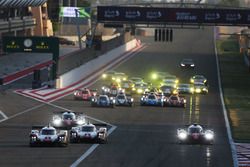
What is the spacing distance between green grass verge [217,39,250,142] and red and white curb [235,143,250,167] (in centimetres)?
214

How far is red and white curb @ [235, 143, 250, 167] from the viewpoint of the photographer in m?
40.2

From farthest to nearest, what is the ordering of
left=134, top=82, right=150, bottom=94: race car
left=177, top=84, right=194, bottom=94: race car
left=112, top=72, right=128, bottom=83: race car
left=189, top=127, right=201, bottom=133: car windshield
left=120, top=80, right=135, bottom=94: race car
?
1. left=112, top=72, right=128, bottom=83: race car
2. left=120, top=80, right=135, bottom=94: race car
3. left=177, top=84, right=194, bottom=94: race car
4. left=134, top=82, right=150, bottom=94: race car
5. left=189, top=127, right=201, bottom=133: car windshield

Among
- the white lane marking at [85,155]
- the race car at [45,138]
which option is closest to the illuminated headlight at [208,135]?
the white lane marking at [85,155]

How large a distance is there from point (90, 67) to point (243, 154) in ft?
209

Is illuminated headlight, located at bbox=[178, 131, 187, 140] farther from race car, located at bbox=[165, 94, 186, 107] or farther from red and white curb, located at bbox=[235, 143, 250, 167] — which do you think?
race car, located at bbox=[165, 94, 186, 107]

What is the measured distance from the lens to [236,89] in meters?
93.1

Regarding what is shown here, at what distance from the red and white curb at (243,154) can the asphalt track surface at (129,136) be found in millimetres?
564

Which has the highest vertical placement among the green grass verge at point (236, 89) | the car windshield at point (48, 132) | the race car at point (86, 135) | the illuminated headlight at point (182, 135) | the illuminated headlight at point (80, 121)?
the car windshield at point (48, 132)

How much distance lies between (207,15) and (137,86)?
958 inches

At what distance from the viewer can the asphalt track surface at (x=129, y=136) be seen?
39.0 meters

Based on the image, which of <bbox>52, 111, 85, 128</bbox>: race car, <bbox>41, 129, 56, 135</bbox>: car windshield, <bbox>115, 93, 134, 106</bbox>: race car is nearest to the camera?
<bbox>41, 129, 56, 135</bbox>: car windshield

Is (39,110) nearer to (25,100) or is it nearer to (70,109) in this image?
(70,109)

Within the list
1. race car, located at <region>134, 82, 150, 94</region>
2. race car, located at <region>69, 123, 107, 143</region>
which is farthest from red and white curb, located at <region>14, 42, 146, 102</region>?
race car, located at <region>69, 123, 107, 143</region>

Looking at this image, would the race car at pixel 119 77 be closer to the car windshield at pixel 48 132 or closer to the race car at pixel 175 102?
the race car at pixel 175 102
